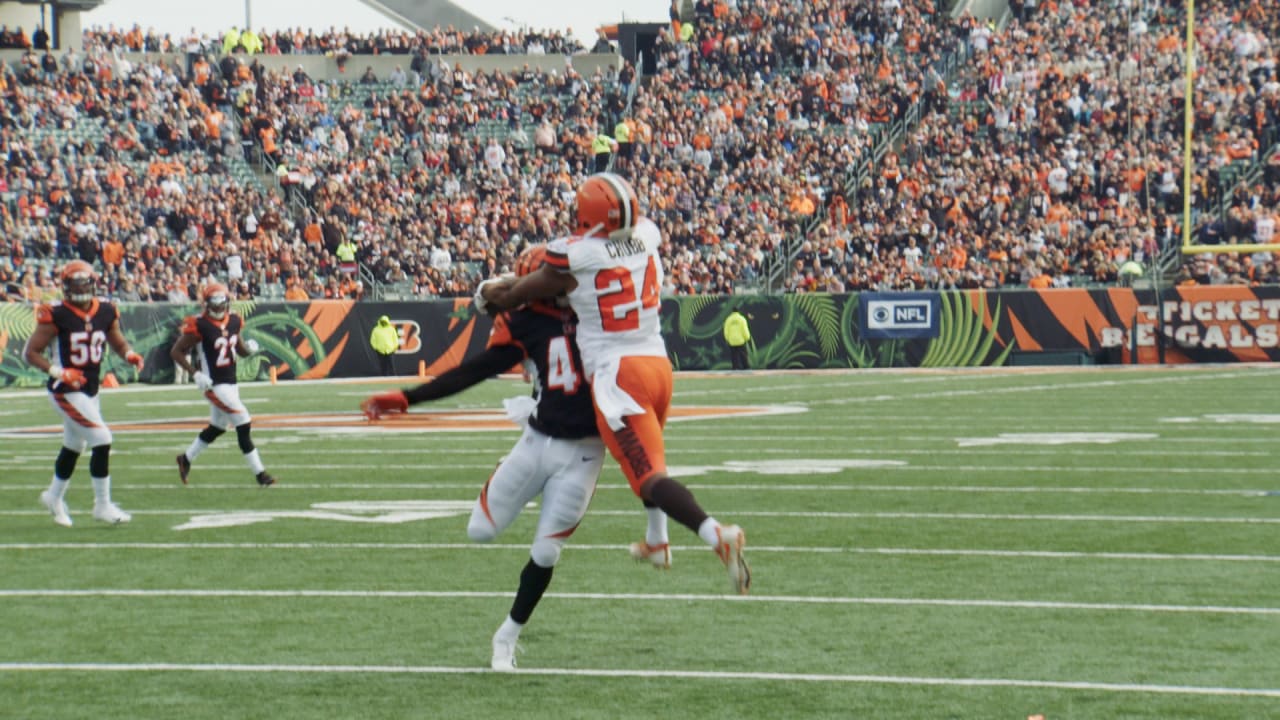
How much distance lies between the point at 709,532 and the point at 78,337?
6.67 m

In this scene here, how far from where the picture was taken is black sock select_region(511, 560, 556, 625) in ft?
22.1

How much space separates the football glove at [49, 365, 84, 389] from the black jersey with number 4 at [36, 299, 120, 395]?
48 mm

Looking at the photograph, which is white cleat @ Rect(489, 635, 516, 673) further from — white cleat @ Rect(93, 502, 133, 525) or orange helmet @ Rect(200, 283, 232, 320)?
orange helmet @ Rect(200, 283, 232, 320)

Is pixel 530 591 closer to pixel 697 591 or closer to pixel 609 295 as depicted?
pixel 609 295

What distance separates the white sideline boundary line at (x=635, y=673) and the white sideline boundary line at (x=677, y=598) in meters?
1.57

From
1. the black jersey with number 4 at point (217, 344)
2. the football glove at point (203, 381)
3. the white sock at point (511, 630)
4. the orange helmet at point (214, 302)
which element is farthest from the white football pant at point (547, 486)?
the orange helmet at point (214, 302)

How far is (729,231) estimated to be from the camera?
1417 inches

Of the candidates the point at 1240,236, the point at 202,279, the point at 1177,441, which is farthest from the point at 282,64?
the point at 1177,441

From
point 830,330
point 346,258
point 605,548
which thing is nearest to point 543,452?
point 605,548

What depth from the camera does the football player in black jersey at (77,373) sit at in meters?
11.6

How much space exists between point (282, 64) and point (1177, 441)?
29348 mm

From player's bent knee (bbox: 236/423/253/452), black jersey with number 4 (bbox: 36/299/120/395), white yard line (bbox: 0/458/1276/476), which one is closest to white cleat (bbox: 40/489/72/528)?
black jersey with number 4 (bbox: 36/299/120/395)

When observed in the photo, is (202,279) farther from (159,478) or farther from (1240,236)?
(159,478)

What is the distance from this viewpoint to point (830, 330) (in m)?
33.1
